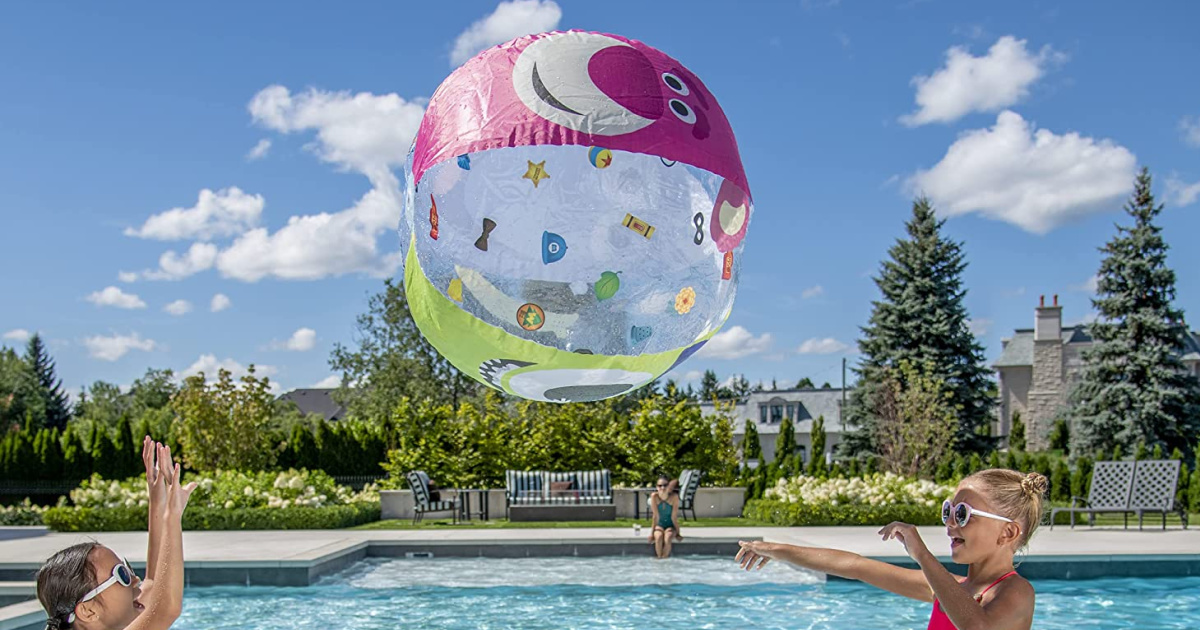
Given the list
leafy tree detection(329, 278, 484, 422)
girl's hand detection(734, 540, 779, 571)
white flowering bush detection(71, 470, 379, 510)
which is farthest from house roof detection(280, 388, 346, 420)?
girl's hand detection(734, 540, 779, 571)

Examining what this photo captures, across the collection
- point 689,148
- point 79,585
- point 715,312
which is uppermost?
point 689,148

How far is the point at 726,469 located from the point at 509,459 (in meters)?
4.55

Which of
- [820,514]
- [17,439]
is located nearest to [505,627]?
[820,514]

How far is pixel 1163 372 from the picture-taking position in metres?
29.7

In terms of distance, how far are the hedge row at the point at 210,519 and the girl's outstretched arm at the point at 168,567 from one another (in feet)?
50.9

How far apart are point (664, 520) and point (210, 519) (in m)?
8.29

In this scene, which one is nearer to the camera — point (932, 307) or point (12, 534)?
point (12, 534)

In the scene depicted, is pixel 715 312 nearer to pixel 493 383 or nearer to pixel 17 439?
pixel 493 383

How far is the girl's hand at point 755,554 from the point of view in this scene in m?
2.62

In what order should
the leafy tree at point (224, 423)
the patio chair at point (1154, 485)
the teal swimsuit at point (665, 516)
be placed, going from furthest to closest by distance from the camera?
the leafy tree at point (224, 423), the patio chair at point (1154, 485), the teal swimsuit at point (665, 516)

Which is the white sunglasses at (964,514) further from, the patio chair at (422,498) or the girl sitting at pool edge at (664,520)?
the patio chair at (422,498)

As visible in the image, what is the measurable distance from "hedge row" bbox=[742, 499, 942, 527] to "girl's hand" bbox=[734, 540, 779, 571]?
15.2m

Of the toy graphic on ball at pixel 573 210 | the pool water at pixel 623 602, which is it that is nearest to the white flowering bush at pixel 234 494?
the pool water at pixel 623 602

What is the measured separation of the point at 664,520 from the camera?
14070 mm
